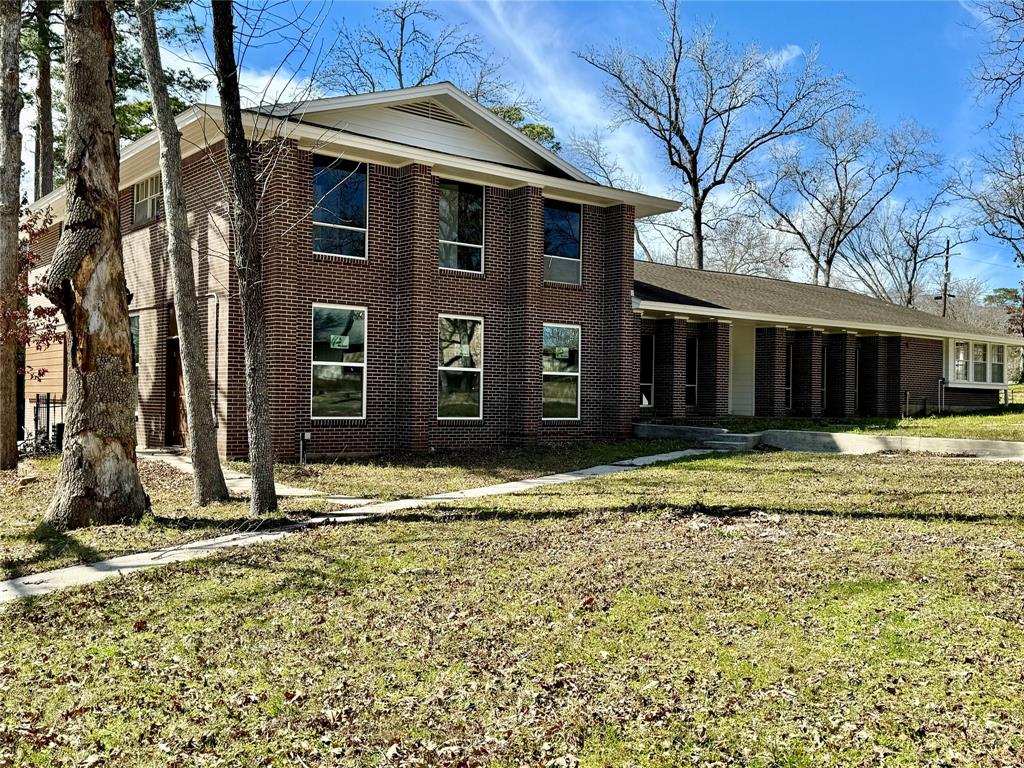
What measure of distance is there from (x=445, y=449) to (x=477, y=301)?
3.16 metres

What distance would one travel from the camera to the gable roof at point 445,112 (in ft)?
50.8

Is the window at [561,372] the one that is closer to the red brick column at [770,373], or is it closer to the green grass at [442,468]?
the green grass at [442,468]

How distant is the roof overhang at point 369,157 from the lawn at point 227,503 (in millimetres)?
5274

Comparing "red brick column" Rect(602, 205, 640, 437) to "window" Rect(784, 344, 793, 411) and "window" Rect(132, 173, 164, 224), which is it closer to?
"window" Rect(784, 344, 793, 411)

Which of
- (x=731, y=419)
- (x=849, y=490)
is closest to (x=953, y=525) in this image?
(x=849, y=490)

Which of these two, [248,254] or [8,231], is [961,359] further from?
[8,231]

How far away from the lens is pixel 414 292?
628 inches

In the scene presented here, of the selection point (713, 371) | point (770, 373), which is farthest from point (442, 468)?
point (770, 373)

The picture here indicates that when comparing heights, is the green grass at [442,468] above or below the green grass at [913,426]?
below


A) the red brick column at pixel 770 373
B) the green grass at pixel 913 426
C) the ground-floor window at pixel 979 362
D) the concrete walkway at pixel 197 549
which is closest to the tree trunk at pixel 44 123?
the concrete walkway at pixel 197 549

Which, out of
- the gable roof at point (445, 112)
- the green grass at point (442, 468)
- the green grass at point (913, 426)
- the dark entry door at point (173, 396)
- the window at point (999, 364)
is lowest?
the green grass at point (442, 468)

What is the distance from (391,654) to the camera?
16.4 feet

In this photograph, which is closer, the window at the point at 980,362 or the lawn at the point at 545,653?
the lawn at the point at 545,653

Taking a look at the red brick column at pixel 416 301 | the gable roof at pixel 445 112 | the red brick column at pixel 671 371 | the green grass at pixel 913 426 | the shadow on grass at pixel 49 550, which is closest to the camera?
the shadow on grass at pixel 49 550
